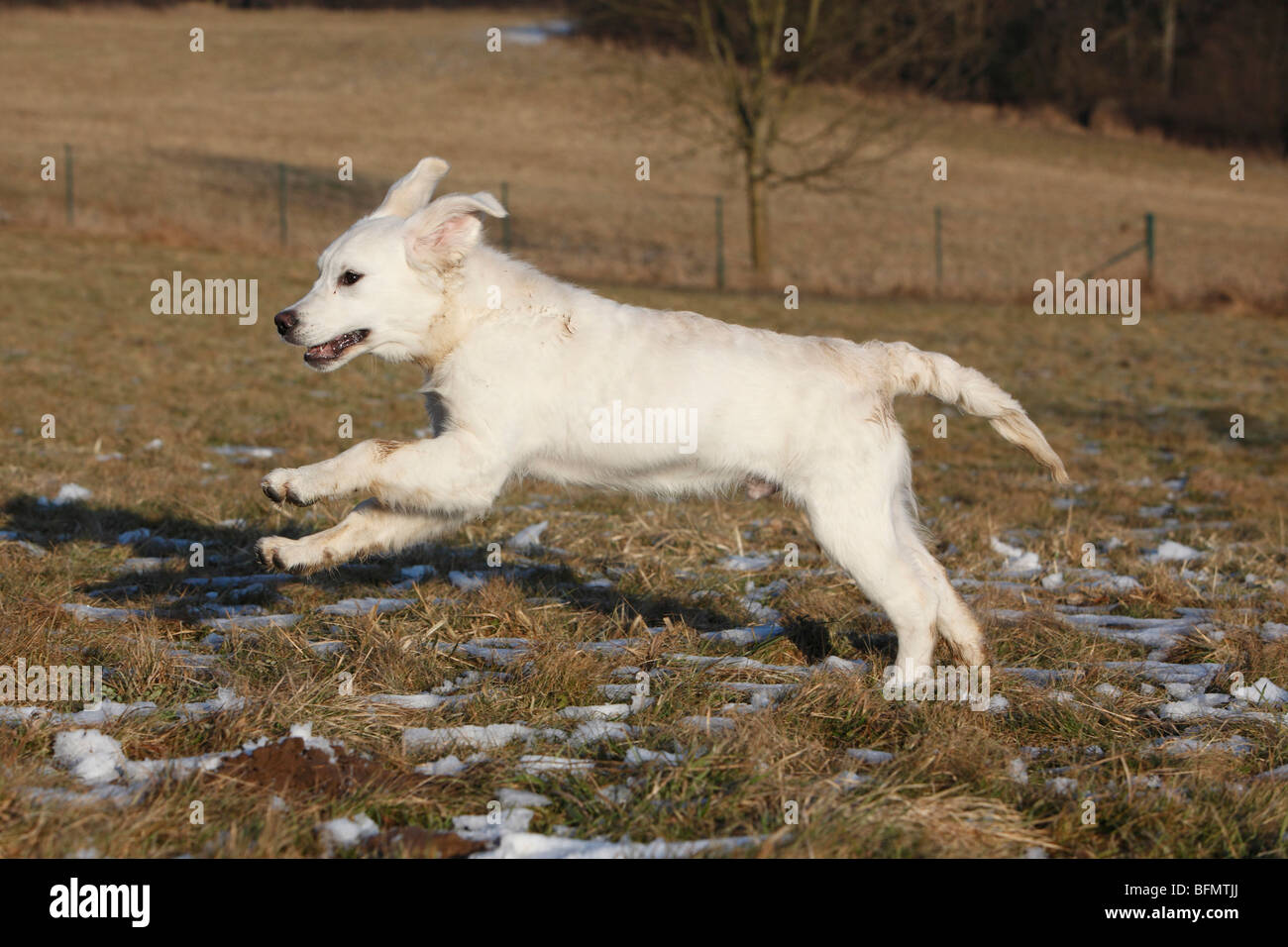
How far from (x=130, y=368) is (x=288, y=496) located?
8446 millimetres

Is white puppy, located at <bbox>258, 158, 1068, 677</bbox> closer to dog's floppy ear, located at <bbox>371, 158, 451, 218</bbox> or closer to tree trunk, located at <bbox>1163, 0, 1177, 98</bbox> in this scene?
dog's floppy ear, located at <bbox>371, 158, 451, 218</bbox>

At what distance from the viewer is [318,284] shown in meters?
4.31

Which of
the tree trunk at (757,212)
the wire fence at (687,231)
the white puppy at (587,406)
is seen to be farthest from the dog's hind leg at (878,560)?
Answer: the tree trunk at (757,212)

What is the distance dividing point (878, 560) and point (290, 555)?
2.00 metres

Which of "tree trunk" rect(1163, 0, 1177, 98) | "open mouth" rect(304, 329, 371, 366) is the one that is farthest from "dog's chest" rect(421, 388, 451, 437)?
"tree trunk" rect(1163, 0, 1177, 98)

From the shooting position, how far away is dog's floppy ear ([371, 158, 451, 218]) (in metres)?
4.61

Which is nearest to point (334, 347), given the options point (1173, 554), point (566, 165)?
point (1173, 554)

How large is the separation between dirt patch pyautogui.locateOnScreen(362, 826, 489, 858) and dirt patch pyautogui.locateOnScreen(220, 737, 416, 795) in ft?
0.71

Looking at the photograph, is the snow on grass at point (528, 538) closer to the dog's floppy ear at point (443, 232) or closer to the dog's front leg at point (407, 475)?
the dog's front leg at point (407, 475)

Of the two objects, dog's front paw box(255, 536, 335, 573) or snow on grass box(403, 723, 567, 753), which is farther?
dog's front paw box(255, 536, 335, 573)

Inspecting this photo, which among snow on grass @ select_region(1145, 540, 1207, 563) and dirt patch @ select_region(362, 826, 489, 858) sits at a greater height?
snow on grass @ select_region(1145, 540, 1207, 563)

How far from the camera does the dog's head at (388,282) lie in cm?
421

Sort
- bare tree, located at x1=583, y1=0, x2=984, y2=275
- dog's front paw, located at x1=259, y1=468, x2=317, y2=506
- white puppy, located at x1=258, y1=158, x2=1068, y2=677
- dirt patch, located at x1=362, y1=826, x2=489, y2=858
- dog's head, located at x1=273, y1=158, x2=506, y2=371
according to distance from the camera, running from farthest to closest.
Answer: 1. bare tree, located at x1=583, y1=0, x2=984, y2=275
2. dog's head, located at x1=273, y1=158, x2=506, y2=371
3. white puppy, located at x1=258, y1=158, x2=1068, y2=677
4. dog's front paw, located at x1=259, y1=468, x2=317, y2=506
5. dirt patch, located at x1=362, y1=826, x2=489, y2=858

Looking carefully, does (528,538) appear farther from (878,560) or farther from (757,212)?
(757,212)
